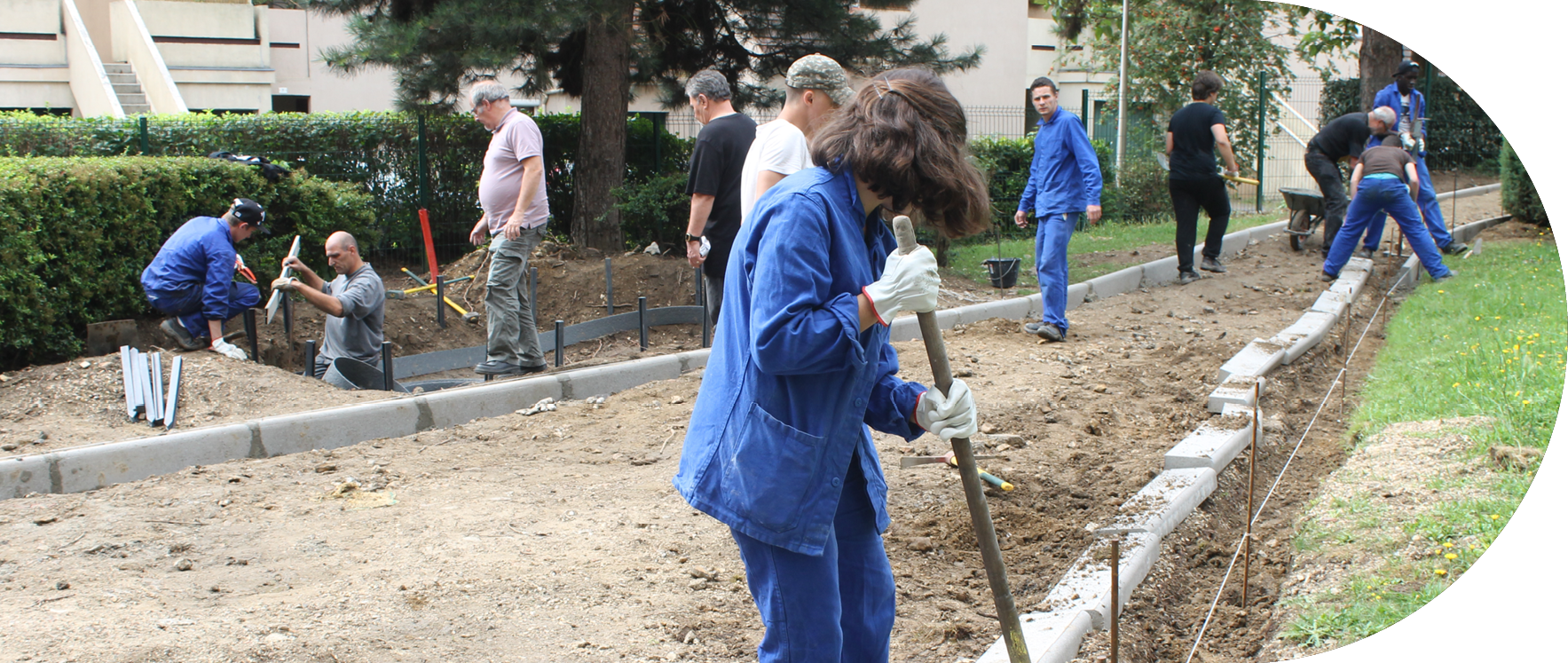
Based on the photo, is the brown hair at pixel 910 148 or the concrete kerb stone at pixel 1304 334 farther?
the concrete kerb stone at pixel 1304 334

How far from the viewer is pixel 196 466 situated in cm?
A: 483

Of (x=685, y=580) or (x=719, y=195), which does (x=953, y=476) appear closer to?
(x=685, y=580)

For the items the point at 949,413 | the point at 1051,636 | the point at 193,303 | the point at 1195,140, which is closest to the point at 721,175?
the point at 193,303

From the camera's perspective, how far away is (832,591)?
7.30 ft

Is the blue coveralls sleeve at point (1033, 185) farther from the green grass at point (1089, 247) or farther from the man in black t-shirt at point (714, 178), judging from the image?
the man in black t-shirt at point (714, 178)

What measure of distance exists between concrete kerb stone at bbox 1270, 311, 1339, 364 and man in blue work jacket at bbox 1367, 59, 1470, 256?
269cm

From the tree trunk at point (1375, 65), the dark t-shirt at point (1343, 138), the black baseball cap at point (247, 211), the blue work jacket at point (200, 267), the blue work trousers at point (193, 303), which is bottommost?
the blue work trousers at point (193, 303)

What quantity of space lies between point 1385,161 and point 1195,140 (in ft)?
5.09

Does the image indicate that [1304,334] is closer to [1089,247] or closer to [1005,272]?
[1005,272]

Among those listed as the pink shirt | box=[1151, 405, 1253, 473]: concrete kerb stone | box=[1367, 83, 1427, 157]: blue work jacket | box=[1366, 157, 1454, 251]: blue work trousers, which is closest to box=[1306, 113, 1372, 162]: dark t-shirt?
box=[1367, 83, 1427, 157]: blue work jacket

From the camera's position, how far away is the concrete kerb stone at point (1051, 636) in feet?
9.83

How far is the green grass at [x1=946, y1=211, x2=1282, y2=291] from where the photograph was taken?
10766mm

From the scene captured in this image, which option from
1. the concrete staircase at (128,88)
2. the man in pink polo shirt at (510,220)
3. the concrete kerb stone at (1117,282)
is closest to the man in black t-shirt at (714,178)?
the man in pink polo shirt at (510,220)

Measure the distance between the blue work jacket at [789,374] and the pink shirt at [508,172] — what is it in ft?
15.4
